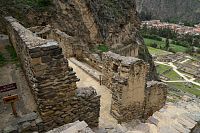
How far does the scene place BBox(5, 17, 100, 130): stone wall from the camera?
618 cm

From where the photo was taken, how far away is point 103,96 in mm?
11695

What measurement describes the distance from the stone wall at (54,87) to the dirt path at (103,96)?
1.96 metres

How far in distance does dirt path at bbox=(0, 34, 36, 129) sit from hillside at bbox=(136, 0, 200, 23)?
148064 millimetres

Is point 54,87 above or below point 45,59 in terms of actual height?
below

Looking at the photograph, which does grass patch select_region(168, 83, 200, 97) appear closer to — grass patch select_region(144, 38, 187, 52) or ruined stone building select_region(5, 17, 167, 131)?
grass patch select_region(144, 38, 187, 52)

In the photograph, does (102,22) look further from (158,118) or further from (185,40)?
(185,40)

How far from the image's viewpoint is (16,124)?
637 cm

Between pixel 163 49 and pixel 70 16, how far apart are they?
64.7 meters

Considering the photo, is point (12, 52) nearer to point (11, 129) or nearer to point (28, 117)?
point (28, 117)

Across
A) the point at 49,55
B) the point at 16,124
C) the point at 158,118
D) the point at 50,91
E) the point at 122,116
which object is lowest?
the point at 122,116

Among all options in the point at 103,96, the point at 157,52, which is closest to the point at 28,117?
the point at 103,96

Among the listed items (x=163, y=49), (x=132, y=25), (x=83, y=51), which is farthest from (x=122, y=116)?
(x=163, y=49)

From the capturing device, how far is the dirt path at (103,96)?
10.1 meters

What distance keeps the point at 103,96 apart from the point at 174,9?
16608 centimetres
